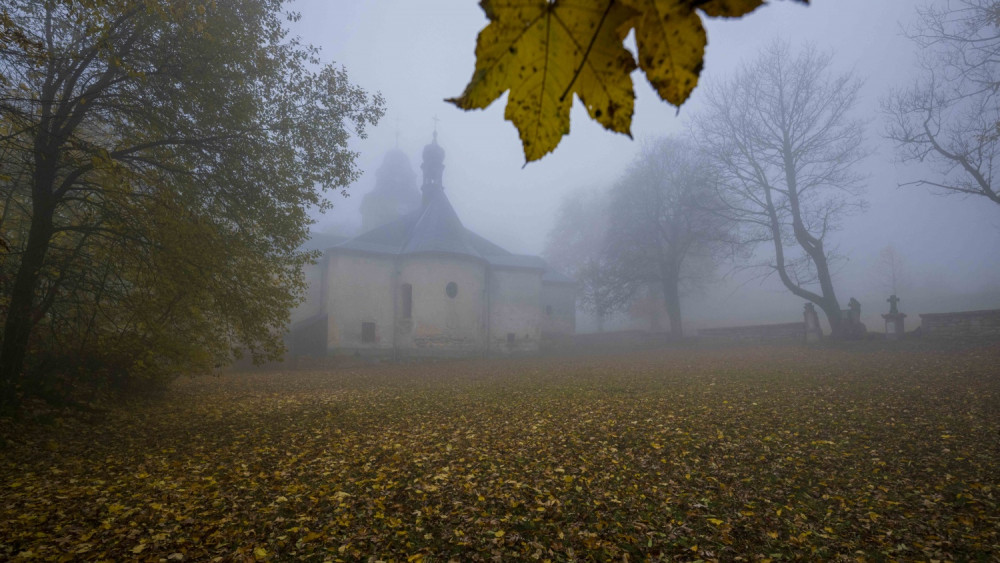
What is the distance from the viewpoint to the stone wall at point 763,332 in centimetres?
1998

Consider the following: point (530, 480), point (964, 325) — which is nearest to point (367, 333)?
point (530, 480)

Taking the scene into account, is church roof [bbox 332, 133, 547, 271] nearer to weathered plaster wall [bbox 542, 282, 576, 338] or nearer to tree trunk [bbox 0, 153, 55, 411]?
weathered plaster wall [bbox 542, 282, 576, 338]

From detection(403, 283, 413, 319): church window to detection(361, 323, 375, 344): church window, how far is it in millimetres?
1767

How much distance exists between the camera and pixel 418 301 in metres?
21.8

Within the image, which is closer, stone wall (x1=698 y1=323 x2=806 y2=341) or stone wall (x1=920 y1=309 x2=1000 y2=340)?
stone wall (x1=920 y1=309 x2=1000 y2=340)

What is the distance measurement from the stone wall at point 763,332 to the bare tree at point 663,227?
2.39 m

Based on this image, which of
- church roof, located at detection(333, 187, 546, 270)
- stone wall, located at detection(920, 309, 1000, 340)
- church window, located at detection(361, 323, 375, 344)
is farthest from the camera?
church roof, located at detection(333, 187, 546, 270)

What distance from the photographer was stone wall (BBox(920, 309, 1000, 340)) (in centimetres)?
1374

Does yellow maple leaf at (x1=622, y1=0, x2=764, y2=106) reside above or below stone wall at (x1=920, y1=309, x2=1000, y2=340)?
above

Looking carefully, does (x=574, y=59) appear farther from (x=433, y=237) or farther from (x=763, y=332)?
(x=763, y=332)

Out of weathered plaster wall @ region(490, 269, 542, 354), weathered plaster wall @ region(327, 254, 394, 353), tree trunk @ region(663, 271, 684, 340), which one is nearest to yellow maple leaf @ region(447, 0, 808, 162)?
weathered plaster wall @ region(327, 254, 394, 353)

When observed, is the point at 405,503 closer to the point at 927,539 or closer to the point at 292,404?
the point at 927,539

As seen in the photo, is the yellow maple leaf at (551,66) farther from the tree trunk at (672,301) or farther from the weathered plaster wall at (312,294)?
the tree trunk at (672,301)

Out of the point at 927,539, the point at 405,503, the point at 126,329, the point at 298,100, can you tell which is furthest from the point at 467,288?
the point at 927,539
